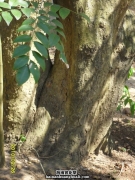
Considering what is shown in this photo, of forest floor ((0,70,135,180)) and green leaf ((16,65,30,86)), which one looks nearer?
green leaf ((16,65,30,86))

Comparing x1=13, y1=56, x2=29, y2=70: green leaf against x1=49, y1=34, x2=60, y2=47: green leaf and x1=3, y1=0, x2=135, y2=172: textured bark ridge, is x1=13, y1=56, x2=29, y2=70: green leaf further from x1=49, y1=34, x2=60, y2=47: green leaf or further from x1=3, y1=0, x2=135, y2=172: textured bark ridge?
x1=3, y1=0, x2=135, y2=172: textured bark ridge

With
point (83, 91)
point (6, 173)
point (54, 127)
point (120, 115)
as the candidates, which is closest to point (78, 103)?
point (83, 91)

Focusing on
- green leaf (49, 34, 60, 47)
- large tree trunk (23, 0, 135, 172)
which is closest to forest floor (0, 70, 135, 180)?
large tree trunk (23, 0, 135, 172)

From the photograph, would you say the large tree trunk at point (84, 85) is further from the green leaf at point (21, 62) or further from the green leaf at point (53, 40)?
the green leaf at point (21, 62)

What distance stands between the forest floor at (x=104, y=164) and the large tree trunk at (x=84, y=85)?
0.40 ft

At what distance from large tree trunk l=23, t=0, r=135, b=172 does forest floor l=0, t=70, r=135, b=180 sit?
0.12m

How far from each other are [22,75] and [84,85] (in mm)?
1780

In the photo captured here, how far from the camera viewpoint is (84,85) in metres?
3.36

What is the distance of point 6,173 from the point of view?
3.20 m

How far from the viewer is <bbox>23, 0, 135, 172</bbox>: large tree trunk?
10.2ft

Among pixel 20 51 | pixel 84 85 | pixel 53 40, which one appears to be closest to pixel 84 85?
pixel 84 85

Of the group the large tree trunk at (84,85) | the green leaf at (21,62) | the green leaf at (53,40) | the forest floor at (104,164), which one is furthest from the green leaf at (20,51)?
the forest floor at (104,164)

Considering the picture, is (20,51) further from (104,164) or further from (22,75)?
(104,164)

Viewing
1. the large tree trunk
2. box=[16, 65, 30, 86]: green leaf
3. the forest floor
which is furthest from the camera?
the forest floor
